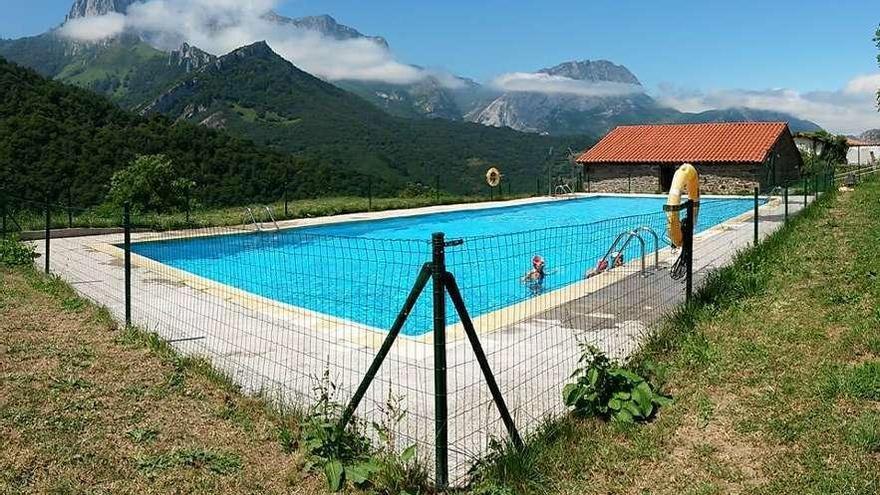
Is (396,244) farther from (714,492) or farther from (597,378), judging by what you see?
(714,492)

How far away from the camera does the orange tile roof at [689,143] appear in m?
31.6

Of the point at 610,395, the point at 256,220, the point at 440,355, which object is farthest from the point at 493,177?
the point at 440,355

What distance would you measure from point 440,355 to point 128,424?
223cm

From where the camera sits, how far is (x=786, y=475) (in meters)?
3.58

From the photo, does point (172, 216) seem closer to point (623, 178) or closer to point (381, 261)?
point (381, 261)

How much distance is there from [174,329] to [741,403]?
5.51 metres

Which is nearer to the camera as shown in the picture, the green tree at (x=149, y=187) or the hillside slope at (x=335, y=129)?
the green tree at (x=149, y=187)

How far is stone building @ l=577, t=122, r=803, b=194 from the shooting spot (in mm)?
31109

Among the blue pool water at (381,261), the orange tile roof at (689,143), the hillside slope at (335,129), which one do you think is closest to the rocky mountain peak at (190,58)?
the hillside slope at (335,129)

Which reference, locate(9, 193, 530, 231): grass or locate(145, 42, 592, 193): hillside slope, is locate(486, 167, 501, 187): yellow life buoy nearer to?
locate(9, 193, 530, 231): grass

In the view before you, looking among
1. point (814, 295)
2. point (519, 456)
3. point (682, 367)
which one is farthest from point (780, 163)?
point (519, 456)

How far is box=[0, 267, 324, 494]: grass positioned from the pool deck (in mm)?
433

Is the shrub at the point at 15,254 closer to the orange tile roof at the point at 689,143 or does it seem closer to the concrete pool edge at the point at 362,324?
the concrete pool edge at the point at 362,324

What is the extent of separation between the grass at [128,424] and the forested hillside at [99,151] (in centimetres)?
2093
